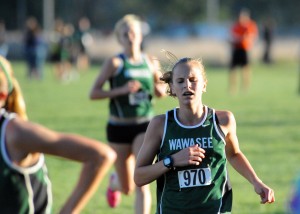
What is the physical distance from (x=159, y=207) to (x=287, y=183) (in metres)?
5.02

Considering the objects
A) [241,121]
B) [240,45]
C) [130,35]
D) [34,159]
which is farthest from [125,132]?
[240,45]

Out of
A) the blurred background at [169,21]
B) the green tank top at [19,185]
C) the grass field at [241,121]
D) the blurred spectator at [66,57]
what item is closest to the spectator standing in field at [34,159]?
the green tank top at [19,185]

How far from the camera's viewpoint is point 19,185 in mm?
4113

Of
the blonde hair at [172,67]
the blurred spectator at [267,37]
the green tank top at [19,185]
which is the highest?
the blurred spectator at [267,37]

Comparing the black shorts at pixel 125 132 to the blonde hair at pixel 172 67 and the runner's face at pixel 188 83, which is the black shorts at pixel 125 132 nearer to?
the blonde hair at pixel 172 67

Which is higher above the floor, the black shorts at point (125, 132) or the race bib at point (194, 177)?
the black shorts at point (125, 132)

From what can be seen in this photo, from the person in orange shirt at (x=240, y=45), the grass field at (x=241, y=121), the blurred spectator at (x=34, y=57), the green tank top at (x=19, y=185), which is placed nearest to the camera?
the green tank top at (x=19, y=185)

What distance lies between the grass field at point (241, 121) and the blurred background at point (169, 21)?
37.5 ft

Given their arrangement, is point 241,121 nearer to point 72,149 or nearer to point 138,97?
point 138,97

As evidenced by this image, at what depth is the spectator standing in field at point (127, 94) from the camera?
27.0 ft

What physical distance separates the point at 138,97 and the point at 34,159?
170 inches

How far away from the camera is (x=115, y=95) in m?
8.19

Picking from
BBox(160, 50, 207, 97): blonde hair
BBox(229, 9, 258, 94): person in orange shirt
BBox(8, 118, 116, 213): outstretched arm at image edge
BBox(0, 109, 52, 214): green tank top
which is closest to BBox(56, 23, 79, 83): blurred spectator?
BBox(229, 9, 258, 94): person in orange shirt

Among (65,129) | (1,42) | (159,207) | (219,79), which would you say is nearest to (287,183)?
(159,207)
